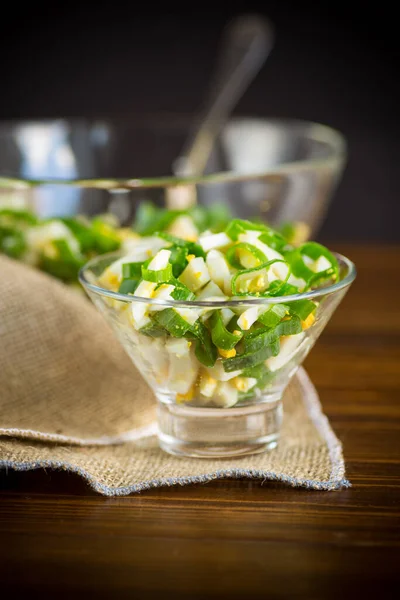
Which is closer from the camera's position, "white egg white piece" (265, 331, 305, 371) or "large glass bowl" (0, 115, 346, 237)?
"white egg white piece" (265, 331, 305, 371)

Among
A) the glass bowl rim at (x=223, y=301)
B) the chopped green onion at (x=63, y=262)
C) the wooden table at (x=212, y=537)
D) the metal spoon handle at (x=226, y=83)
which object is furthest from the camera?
the metal spoon handle at (x=226, y=83)

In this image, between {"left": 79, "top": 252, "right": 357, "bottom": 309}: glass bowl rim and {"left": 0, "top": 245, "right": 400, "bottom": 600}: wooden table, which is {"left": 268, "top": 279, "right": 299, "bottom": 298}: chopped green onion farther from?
{"left": 0, "top": 245, "right": 400, "bottom": 600}: wooden table

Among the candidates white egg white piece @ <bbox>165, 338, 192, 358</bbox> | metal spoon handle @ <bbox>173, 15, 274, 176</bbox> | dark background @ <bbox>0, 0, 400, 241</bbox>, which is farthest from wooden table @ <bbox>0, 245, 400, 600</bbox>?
dark background @ <bbox>0, 0, 400, 241</bbox>

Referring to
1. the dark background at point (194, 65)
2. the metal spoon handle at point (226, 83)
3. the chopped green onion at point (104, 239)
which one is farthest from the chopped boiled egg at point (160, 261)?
the dark background at point (194, 65)

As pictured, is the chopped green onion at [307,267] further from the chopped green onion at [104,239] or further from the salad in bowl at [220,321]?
the chopped green onion at [104,239]

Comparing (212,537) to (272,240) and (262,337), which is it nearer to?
(262,337)

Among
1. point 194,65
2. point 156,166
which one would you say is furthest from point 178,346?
point 194,65

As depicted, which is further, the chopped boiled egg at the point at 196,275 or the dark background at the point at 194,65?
the dark background at the point at 194,65
